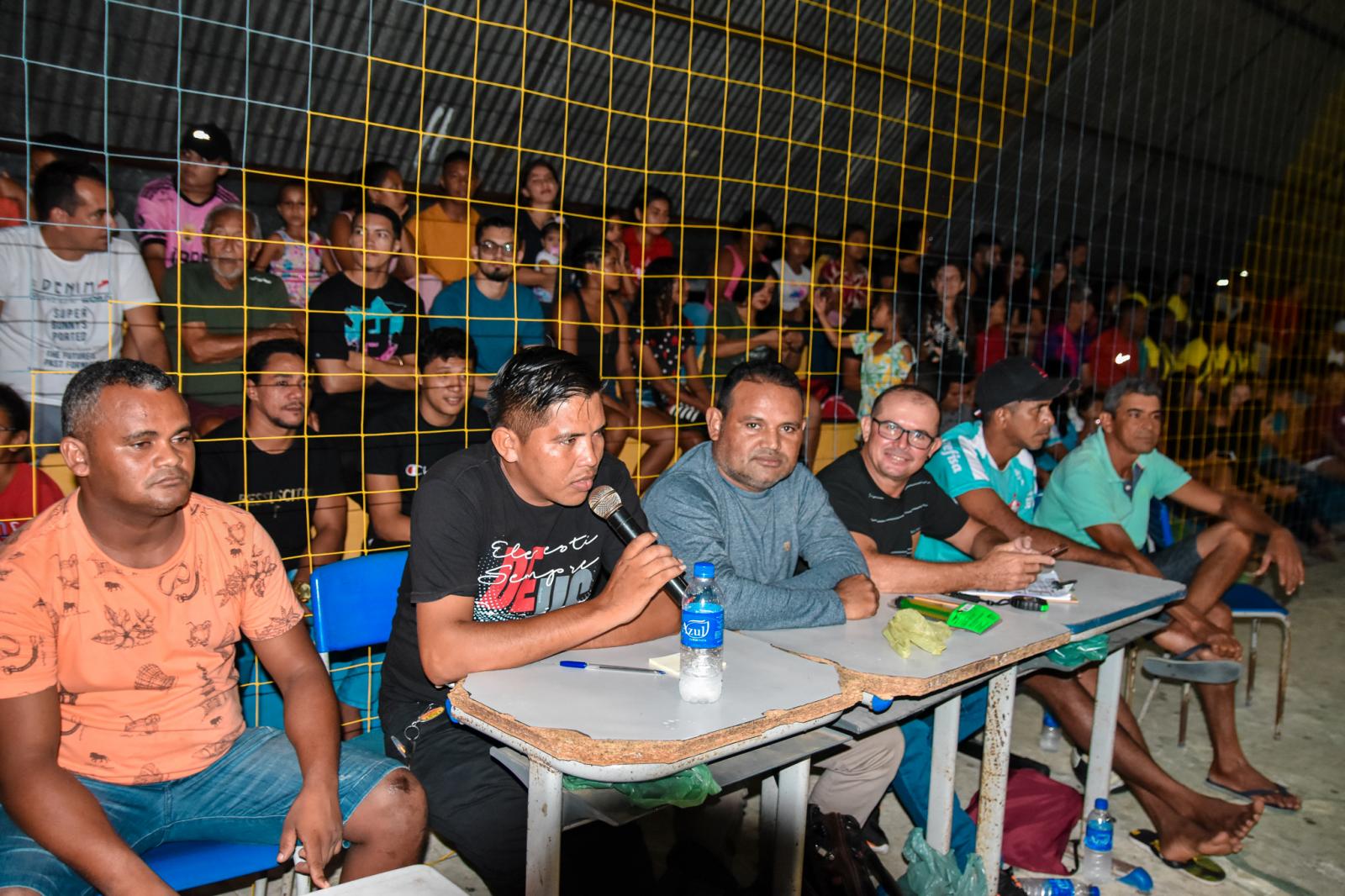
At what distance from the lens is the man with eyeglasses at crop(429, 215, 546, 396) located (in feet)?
13.4

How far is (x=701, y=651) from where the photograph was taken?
193 cm

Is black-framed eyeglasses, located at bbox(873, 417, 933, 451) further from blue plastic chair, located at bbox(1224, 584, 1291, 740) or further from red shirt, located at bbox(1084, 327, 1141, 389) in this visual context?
red shirt, located at bbox(1084, 327, 1141, 389)

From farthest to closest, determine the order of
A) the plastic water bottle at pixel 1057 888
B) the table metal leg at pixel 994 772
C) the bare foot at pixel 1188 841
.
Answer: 1. the bare foot at pixel 1188 841
2. the plastic water bottle at pixel 1057 888
3. the table metal leg at pixel 994 772

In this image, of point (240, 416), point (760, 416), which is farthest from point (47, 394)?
point (760, 416)

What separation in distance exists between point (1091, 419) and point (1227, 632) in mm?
2586

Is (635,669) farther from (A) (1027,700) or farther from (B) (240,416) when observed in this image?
(A) (1027,700)

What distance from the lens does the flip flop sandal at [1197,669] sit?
3492mm

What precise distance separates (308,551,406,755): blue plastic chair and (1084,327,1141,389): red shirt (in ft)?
17.5

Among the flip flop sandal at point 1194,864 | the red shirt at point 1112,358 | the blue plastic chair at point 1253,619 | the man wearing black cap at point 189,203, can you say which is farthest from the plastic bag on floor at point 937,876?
the red shirt at point 1112,358

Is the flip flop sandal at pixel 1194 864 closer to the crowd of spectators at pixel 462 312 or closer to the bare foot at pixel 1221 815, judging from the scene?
the bare foot at pixel 1221 815

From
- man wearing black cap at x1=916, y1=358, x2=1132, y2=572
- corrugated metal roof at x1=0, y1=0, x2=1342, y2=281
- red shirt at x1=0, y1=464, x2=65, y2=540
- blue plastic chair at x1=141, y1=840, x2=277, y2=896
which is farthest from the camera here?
corrugated metal roof at x1=0, y1=0, x2=1342, y2=281

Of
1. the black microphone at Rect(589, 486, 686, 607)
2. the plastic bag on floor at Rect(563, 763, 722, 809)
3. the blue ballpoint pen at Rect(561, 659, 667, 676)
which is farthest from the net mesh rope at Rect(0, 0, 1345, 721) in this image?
the plastic bag on floor at Rect(563, 763, 722, 809)

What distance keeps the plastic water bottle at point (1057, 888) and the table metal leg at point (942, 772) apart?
0.39 m

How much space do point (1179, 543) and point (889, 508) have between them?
6.05 feet
